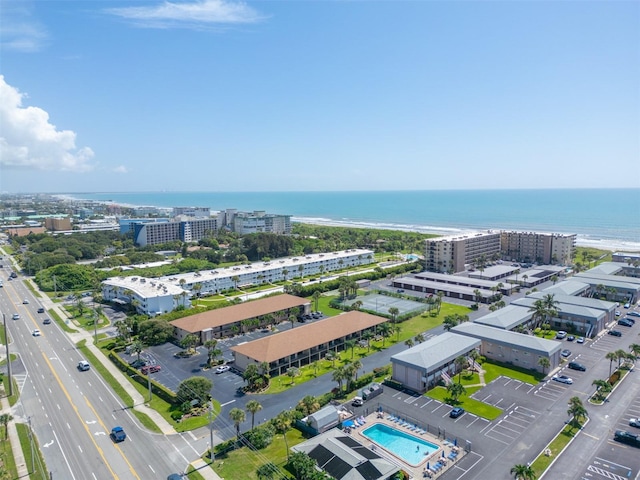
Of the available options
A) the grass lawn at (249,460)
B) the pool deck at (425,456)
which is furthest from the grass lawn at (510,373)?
the grass lawn at (249,460)

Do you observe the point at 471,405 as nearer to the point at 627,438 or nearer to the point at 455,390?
the point at 455,390

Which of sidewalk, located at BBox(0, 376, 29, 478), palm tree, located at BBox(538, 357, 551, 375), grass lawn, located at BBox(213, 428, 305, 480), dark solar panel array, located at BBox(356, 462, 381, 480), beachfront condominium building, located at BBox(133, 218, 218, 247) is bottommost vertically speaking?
sidewalk, located at BBox(0, 376, 29, 478)

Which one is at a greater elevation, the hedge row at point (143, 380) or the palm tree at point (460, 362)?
the palm tree at point (460, 362)

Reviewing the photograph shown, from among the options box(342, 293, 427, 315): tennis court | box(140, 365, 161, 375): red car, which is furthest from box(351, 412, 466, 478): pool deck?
box(342, 293, 427, 315): tennis court

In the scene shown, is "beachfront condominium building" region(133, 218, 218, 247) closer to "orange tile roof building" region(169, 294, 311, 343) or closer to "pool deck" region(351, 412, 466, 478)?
"orange tile roof building" region(169, 294, 311, 343)

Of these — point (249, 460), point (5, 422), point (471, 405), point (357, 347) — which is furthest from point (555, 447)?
point (5, 422)

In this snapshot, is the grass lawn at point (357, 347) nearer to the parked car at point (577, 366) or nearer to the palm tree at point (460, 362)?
the palm tree at point (460, 362)

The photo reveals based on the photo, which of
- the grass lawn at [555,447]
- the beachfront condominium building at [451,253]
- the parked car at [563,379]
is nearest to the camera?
the grass lawn at [555,447]

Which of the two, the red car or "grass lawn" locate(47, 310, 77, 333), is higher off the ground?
the red car
